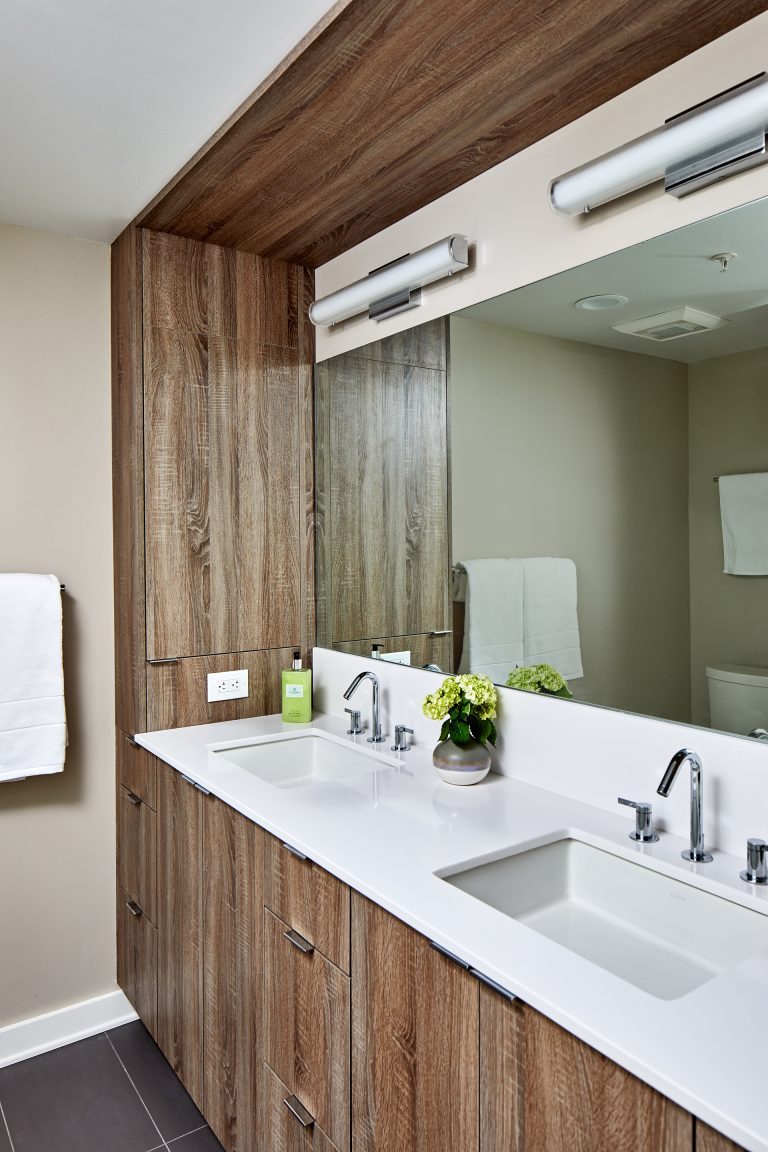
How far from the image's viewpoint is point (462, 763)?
171 cm

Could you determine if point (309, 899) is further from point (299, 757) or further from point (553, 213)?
point (553, 213)

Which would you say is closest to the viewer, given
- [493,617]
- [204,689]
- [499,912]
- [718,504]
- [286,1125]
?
[499,912]

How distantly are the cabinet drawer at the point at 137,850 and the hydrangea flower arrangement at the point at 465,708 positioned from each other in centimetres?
92

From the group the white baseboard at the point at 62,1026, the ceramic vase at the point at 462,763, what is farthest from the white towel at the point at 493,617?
the white baseboard at the point at 62,1026

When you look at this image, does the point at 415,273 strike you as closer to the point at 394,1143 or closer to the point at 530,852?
the point at 530,852

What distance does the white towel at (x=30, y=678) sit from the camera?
217 cm

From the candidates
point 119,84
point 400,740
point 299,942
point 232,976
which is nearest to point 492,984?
point 299,942

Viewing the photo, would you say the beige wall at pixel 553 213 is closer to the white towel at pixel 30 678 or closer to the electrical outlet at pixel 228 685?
the electrical outlet at pixel 228 685

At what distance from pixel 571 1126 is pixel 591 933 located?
472 mm

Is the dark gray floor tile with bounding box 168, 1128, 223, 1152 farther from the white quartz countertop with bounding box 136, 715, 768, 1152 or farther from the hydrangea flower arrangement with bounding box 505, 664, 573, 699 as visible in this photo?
the hydrangea flower arrangement with bounding box 505, 664, 573, 699

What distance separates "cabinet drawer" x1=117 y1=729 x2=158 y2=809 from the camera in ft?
7.12

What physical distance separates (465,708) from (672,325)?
0.89m

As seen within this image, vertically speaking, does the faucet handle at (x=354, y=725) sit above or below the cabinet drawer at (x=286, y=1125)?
above

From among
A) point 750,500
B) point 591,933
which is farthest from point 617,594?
point 591,933
